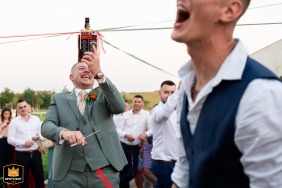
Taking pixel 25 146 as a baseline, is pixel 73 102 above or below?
above

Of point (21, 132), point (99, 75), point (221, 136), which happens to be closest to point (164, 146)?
point (99, 75)

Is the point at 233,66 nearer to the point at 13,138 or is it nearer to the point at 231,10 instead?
the point at 231,10

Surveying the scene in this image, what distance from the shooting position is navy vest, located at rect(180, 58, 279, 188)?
1.52 metres

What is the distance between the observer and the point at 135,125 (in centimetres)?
850

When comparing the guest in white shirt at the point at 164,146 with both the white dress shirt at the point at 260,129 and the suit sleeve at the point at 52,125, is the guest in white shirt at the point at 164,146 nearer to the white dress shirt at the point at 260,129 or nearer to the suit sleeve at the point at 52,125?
the suit sleeve at the point at 52,125

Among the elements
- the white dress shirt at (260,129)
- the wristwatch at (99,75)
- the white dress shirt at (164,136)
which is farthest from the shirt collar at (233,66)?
the white dress shirt at (164,136)

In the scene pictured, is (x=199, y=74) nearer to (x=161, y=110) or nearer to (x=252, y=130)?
(x=252, y=130)

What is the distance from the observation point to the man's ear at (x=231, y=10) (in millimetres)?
1635

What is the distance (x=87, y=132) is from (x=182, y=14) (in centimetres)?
219

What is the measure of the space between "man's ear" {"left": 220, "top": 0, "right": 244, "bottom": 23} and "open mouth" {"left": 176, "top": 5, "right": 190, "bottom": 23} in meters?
0.15

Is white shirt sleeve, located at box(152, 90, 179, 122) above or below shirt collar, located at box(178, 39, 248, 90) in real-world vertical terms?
below

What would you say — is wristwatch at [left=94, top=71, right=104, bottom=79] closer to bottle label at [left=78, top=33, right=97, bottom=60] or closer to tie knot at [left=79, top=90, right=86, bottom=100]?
bottle label at [left=78, top=33, right=97, bottom=60]

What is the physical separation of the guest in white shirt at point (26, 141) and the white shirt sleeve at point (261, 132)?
272 inches

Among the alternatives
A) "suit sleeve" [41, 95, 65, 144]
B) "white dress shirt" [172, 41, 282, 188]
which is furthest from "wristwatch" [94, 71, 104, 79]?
"white dress shirt" [172, 41, 282, 188]
